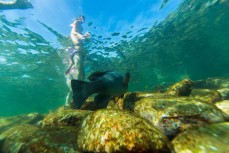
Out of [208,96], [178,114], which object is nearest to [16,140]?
[178,114]

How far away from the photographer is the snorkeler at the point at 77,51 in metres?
16.9

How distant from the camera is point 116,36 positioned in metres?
19.3

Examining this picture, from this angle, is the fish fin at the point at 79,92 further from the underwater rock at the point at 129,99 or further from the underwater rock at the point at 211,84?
the underwater rock at the point at 211,84

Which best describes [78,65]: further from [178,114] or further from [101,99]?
[178,114]

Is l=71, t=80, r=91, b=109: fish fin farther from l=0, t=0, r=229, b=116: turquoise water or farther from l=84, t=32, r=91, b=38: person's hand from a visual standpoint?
l=84, t=32, r=91, b=38: person's hand

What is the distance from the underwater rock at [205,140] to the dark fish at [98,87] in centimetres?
215

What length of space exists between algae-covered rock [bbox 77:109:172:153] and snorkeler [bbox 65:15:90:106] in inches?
532

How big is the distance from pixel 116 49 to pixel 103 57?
233cm

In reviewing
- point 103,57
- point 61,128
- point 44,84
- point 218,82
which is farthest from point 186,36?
point 44,84

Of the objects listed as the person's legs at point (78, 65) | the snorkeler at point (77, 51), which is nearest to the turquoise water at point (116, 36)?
the snorkeler at point (77, 51)

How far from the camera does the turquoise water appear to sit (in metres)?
16.0

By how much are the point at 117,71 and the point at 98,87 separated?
5.58ft

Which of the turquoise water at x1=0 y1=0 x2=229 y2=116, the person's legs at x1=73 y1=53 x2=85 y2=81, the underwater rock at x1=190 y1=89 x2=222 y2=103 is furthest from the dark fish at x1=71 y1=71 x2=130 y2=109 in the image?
the person's legs at x1=73 y1=53 x2=85 y2=81

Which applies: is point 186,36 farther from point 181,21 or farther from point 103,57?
point 103,57
